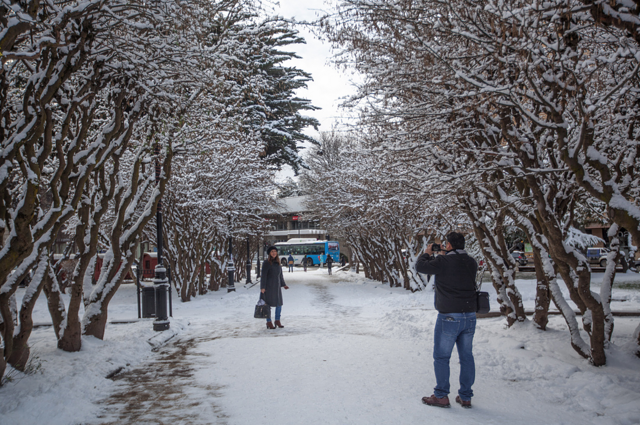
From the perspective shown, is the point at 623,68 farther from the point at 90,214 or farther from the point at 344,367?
the point at 90,214

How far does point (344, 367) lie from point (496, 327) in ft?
13.7

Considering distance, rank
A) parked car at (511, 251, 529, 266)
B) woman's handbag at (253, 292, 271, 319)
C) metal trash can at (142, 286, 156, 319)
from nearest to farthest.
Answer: woman's handbag at (253, 292, 271, 319), metal trash can at (142, 286, 156, 319), parked car at (511, 251, 529, 266)

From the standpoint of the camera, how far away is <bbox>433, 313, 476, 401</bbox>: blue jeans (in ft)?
16.3

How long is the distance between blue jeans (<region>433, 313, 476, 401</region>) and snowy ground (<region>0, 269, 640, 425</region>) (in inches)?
9.4

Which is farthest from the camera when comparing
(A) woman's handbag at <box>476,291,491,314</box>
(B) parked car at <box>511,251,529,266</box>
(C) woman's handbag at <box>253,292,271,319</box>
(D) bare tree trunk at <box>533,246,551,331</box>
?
(B) parked car at <box>511,251,529,266</box>

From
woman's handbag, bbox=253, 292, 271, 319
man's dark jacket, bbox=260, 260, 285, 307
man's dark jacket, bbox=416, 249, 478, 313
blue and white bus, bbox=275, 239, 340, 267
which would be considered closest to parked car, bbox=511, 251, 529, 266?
blue and white bus, bbox=275, 239, 340, 267

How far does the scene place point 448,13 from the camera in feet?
19.0

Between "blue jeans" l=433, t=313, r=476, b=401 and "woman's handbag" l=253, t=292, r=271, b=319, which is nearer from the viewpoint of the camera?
"blue jeans" l=433, t=313, r=476, b=401

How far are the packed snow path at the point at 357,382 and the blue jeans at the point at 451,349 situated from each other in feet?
0.71

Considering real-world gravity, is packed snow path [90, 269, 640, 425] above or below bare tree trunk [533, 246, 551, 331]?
below

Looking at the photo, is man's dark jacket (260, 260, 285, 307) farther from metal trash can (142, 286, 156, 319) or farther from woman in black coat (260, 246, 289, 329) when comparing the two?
metal trash can (142, 286, 156, 319)

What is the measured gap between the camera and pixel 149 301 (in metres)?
12.0

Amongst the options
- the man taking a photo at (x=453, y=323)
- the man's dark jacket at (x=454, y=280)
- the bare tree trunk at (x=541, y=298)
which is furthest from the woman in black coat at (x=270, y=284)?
the man taking a photo at (x=453, y=323)

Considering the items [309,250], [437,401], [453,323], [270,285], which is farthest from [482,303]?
[309,250]
